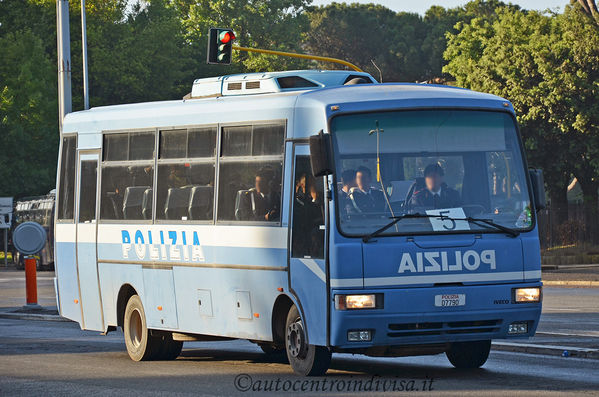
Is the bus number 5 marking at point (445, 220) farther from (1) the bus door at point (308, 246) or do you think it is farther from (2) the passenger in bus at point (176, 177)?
(2) the passenger in bus at point (176, 177)

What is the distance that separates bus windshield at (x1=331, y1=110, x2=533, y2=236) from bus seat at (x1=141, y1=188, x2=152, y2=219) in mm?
3740

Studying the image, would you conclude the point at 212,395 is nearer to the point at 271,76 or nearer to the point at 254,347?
the point at 271,76

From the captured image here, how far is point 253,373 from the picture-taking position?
44.7 feet

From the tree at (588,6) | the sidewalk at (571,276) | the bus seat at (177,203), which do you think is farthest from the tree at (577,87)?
the bus seat at (177,203)

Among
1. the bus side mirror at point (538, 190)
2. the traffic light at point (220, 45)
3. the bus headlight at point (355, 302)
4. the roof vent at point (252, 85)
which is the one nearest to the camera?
the bus headlight at point (355, 302)

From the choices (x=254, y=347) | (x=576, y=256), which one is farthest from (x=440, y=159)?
(x=576, y=256)

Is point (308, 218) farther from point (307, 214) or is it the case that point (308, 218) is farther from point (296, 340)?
point (296, 340)

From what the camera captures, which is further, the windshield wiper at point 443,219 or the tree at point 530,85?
the tree at point 530,85

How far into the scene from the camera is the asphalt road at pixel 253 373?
39.0 feet

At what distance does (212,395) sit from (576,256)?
122 feet

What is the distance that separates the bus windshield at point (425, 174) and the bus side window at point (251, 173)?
1.11 m

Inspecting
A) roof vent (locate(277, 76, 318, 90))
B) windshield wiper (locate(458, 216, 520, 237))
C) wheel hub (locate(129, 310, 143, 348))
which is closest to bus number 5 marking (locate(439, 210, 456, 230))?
windshield wiper (locate(458, 216, 520, 237))

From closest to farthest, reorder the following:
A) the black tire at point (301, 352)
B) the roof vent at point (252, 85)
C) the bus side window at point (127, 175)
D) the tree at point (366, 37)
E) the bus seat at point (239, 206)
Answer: the black tire at point (301, 352), the bus seat at point (239, 206), the roof vent at point (252, 85), the bus side window at point (127, 175), the tree at point (366, 37)

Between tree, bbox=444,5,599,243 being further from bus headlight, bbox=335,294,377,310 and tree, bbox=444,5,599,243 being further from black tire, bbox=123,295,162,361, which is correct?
bus headlight, bbox=335,294,377,310
